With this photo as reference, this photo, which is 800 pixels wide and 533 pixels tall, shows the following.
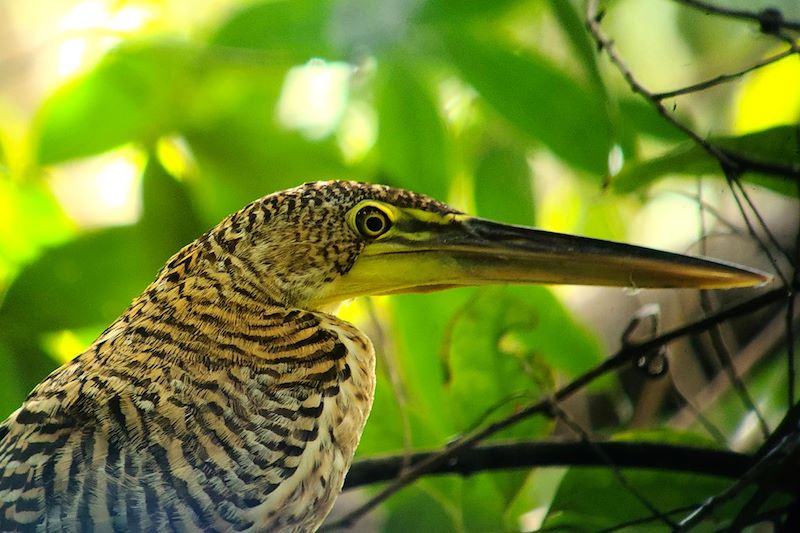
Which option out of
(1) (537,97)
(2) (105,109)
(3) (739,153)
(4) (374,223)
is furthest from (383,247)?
(2) (105,109)

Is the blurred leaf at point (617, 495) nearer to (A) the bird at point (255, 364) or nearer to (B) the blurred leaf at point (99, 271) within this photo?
(A) the bird at point (255, 364)

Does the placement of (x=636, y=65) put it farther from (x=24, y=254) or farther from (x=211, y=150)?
(x=24, y=254)

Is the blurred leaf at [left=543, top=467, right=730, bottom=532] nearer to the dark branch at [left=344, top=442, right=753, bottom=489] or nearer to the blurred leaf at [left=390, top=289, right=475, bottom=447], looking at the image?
the dark branch at [left=344, top=442, right=753, bottom=489]

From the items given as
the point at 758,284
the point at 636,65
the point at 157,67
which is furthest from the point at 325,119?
the point at 758,284

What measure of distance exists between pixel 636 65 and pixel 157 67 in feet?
3.14

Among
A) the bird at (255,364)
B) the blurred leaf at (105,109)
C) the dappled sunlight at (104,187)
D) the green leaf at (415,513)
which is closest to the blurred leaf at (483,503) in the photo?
the green leaf at (415,513)

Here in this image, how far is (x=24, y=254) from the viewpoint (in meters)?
1.58

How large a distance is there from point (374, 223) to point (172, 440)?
1.16ft

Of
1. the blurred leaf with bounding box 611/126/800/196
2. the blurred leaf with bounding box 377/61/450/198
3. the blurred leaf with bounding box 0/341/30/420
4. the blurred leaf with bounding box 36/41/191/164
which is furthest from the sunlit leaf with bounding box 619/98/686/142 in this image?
the blurred leaf with bounding box 0/341/30/420

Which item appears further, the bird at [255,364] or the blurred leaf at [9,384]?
the blurred leaf at [9,384]

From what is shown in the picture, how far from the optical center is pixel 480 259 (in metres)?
1.15

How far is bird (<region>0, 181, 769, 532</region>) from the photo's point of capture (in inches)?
37.0

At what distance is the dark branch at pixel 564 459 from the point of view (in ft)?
3.66

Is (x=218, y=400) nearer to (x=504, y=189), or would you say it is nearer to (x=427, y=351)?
(x=427, y=351)
